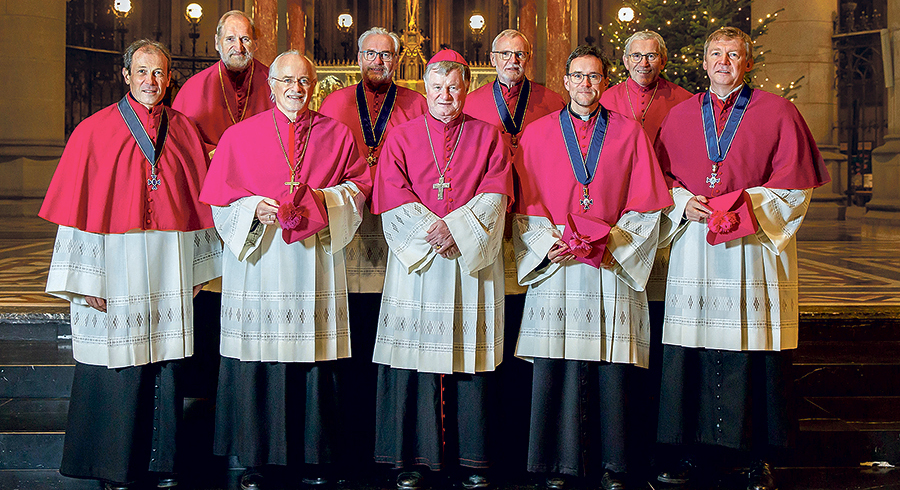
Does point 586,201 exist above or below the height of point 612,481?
above

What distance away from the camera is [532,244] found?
3.59 meters

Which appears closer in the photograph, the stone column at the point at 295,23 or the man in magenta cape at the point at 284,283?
the man in magenta cape at the point at 284,283

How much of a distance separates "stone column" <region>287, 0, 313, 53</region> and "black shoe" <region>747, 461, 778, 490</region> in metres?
8.06

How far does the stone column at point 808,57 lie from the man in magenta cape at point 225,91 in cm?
968

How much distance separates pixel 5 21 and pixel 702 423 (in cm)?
1189

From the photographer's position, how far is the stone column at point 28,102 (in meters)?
11.5

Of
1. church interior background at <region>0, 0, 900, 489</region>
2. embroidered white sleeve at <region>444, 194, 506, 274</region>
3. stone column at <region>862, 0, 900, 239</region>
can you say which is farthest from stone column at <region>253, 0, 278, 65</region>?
A: stone column at <region>862, 0, 900, 239</region>

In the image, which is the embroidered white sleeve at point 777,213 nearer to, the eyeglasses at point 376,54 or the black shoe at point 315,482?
the eyeglasses at point 376,54

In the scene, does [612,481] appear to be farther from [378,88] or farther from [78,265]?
[78,265]

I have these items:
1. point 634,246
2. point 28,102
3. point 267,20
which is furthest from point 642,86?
point 28,102

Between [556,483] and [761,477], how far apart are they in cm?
98

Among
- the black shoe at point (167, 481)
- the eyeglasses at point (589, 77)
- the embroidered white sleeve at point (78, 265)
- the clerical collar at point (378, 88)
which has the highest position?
the clerical collar at point (378, 88)

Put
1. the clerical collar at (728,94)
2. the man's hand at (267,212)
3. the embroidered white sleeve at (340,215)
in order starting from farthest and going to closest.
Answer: the clerical collar at (728,94) < the embroidered white sleeve at (340,215) < the man's hand at (267,212)

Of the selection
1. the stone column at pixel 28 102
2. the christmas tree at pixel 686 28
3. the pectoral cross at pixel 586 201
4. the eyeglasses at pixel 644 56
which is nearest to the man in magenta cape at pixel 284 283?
the pectoral cross at pixel 586 201
